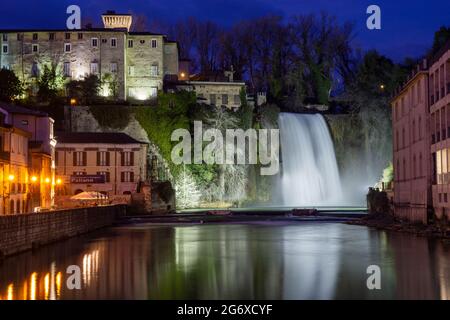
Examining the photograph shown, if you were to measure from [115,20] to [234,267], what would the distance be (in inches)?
2785

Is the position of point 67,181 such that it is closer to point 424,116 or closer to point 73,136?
point 73,136

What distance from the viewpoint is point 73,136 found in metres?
72.6

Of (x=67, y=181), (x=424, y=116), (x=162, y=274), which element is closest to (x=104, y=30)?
(x=67, y=181)

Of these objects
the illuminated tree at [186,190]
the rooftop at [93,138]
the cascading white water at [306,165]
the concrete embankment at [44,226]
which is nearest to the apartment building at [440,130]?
the concrete embankment at [44,226]

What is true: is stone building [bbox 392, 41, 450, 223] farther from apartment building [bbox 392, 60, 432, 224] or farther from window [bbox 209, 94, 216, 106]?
window [bbox 209, 94, 216, 106]

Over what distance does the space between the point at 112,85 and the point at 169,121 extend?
11.5m

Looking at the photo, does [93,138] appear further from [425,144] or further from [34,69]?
[425,144]

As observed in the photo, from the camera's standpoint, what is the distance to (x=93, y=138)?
7231 centimetres

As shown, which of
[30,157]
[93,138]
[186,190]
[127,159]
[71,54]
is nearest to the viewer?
[30,157]

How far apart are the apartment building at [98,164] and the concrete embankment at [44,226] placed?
1598 cm

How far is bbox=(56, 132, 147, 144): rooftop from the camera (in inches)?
2813

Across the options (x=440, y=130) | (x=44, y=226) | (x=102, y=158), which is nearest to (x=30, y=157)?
(x=102, y=158)

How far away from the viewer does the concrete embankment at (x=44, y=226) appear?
29.8 meters
